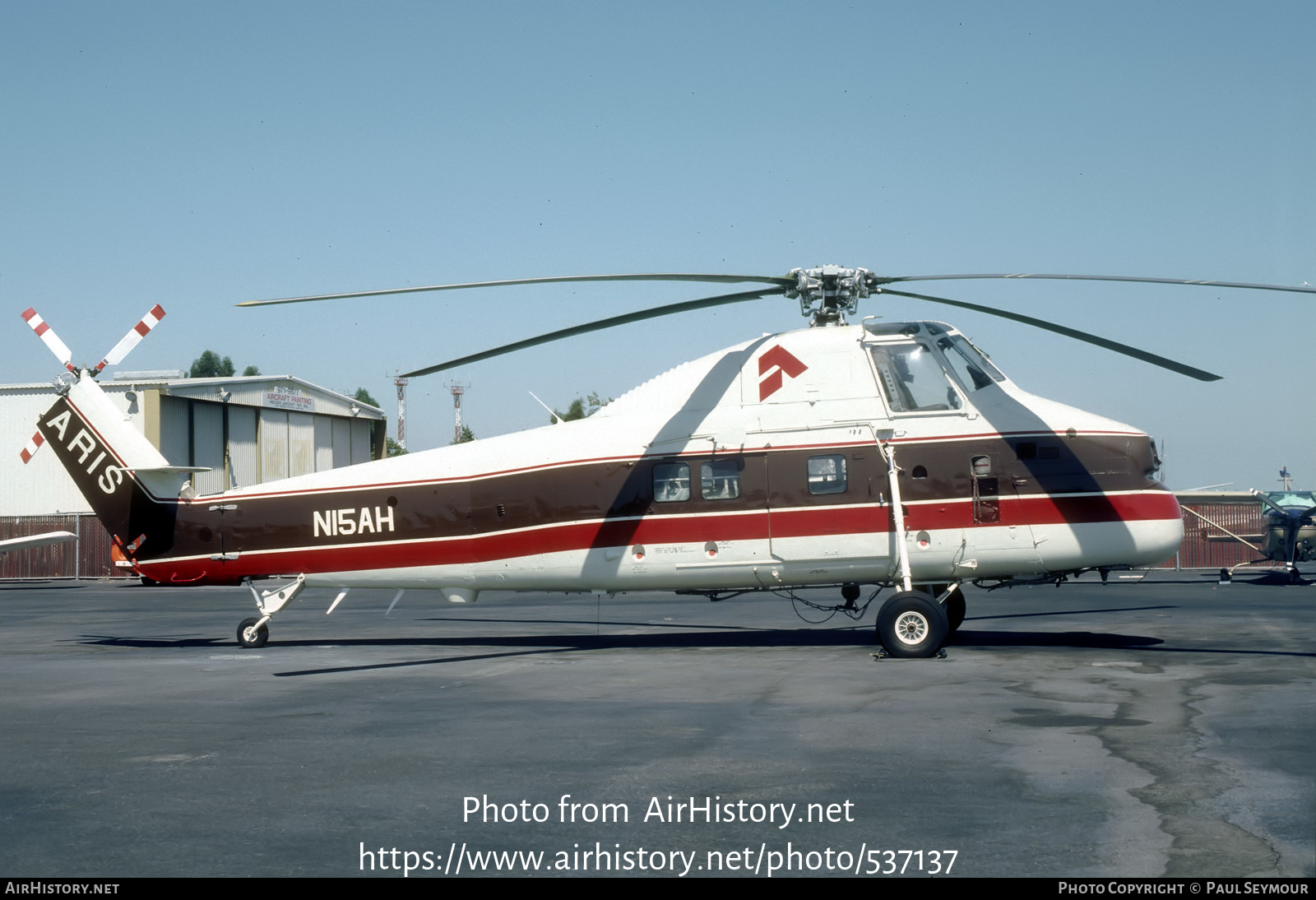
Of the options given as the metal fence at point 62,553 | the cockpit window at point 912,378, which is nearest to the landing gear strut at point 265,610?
the cockpit window at point 912,378

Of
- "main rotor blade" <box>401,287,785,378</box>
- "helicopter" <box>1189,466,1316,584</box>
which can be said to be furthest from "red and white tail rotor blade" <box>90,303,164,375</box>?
"helicopter" <box>1189,466,1316,584</box>

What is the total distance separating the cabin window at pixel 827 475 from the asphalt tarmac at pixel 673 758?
7.58 ft

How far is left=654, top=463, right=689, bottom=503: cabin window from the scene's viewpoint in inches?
635

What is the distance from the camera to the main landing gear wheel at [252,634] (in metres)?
17.7

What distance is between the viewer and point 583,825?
660cm

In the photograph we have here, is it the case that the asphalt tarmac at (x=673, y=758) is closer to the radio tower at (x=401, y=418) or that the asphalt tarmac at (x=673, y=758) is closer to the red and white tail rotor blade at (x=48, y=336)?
the red and white tail rotor blade at (x=48, y=336)

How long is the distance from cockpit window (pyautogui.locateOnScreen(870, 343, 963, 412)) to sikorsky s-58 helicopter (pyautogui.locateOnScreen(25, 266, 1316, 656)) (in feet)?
0.08

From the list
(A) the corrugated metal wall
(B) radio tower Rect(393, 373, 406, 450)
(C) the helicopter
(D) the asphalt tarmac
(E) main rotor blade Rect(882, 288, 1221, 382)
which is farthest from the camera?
(B) radio tower Rect(393, 373, 406, 450)

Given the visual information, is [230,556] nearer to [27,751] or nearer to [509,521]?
[509,521]

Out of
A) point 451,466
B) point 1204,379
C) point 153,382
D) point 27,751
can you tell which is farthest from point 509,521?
point 153,382

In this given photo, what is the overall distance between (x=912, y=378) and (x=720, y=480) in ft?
10.0

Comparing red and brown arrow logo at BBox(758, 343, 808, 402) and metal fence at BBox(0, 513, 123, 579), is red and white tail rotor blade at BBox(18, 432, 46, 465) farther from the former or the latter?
metal fence at BBox(0, 513, 123, 579)

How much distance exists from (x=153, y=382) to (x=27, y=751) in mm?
40703

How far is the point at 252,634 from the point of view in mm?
17734
